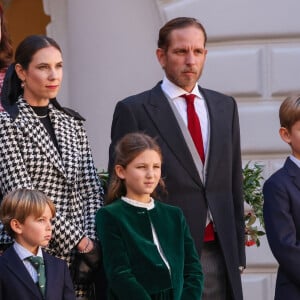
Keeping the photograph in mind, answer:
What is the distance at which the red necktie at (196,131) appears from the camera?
21.8 ft

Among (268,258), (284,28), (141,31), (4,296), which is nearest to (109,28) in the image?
(141,31)

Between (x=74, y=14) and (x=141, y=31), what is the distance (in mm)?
501

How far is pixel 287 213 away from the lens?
6.50 meters

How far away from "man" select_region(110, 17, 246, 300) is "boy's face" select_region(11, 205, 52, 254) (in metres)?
0.60

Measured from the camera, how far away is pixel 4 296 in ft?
19.6

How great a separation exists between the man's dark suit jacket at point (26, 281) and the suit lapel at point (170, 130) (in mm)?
853

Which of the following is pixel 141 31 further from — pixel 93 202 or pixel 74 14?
pixel 93 202

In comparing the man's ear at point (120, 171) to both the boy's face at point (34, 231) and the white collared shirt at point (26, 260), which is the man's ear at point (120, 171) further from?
the white collared shirt at point (26, 260)

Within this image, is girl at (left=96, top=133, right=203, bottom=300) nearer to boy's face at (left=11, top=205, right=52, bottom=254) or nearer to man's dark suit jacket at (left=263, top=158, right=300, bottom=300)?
boy's face at (left=11, top=205, right=52, bottom=254)

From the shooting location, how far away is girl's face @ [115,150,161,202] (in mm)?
6234

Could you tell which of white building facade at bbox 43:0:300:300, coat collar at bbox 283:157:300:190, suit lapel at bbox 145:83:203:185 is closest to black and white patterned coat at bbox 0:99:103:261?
suit lapel at bbox 145:83:203:185

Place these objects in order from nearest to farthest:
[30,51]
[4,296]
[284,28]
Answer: [4,296]
[30,51]
[284,28]

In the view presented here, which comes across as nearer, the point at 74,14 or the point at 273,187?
the point at 273,187

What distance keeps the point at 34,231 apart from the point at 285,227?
3.98 feet
